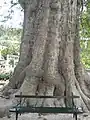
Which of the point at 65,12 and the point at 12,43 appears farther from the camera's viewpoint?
the point at 12,43

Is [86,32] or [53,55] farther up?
[86,32]

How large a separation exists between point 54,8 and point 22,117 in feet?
9.23

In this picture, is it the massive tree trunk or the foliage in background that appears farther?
the foliage in background

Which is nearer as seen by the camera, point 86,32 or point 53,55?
point 53,55

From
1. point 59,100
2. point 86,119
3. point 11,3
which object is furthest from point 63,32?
point 11,3

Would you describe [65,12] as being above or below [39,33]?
above

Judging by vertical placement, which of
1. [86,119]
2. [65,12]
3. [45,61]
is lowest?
[86,119]

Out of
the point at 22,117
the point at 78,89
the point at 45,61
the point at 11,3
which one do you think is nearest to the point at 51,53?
the point at 45,61

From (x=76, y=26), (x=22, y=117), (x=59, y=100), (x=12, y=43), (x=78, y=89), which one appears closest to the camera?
(x=22, y=117)

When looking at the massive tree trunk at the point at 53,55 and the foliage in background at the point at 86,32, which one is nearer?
the massive tree trunk at the point at 53,55

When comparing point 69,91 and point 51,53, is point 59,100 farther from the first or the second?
point 51,53

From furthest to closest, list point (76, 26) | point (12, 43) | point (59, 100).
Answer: point (12, 43) → point (76, 26) → point (59, 100)

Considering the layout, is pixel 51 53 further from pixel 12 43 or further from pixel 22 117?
pixel 12 43

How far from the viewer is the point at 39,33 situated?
6875 millimetres
